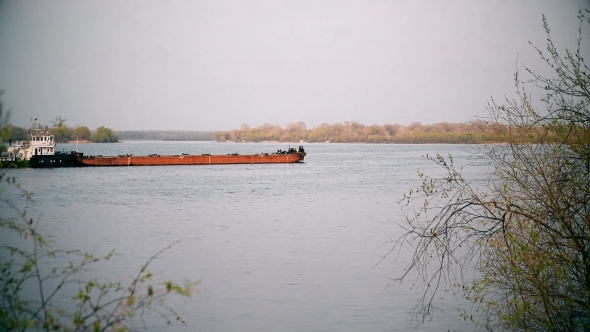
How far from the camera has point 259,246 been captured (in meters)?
20.8

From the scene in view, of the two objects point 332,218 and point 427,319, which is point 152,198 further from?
point 427,319

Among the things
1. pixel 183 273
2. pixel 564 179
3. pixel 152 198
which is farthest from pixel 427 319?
pixel 152 198

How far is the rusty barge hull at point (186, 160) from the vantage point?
224 feet

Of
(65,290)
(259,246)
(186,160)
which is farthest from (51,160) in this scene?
(65,290)

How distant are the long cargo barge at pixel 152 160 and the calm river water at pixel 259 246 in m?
17.3

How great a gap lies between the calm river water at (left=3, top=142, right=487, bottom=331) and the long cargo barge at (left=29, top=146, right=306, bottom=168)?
17.3 metres

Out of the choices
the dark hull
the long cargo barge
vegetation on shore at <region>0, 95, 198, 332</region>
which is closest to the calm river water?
vegetation on shore at <region>0, 95, 198, 332</region>

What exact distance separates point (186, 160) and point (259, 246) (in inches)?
2158

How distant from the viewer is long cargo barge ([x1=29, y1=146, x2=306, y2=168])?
61.9m

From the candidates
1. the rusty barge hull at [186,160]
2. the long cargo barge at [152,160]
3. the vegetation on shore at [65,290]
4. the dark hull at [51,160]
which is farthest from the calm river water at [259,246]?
the rusty barge hull at [186,160]

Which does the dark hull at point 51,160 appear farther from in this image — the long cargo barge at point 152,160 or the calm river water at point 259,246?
the calm river water at point 259,246

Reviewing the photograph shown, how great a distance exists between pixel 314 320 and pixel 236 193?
97.5 feet

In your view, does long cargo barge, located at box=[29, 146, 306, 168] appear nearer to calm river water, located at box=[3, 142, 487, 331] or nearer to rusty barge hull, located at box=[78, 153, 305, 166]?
rusty barge hull, located at box=[78, 153, 305, 166]

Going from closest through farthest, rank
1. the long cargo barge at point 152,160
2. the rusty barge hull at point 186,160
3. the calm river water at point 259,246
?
the calm river water at point 259,246 < the long cargo barge at point 152,160 < the rusty barge hull at point 186,160
